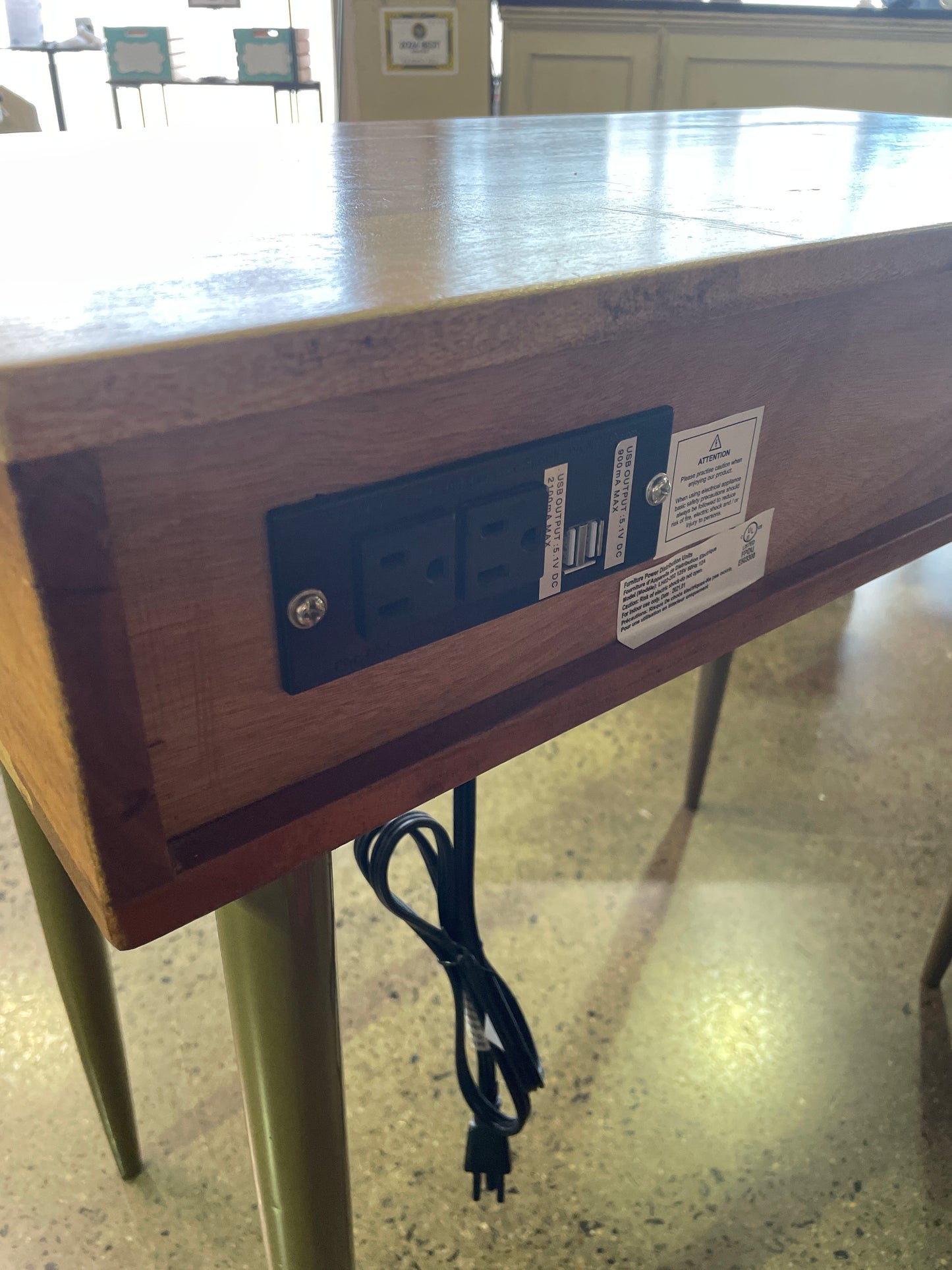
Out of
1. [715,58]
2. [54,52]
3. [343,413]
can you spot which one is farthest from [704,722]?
[54,52]

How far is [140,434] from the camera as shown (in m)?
0.24

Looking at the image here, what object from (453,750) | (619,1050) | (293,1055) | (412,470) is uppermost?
(412,470)

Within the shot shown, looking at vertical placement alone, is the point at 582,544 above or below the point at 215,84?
below

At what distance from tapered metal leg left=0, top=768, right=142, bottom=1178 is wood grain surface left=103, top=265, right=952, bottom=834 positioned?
1.27 feet

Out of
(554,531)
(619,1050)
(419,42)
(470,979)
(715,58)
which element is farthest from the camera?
(715,58)

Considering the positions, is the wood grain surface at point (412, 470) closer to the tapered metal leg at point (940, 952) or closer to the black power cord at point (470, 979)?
the black power cord at point (470, 979)

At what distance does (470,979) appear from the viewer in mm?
615

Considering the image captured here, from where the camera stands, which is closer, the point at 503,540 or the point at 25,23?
the point at 503,540

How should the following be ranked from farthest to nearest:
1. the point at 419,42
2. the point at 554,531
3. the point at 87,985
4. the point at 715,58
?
the point at 715,58 → the point at 419,42 → the point at 87,985 → the point at 554,531

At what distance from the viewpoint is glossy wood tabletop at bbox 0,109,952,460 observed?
0.79ft

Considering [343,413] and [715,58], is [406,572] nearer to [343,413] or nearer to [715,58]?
[343,413]

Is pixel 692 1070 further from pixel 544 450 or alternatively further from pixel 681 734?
pixel 544 450

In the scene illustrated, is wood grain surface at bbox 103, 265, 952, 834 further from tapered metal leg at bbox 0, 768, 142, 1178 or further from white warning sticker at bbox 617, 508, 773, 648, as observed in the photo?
tapered metal leg at bbox 0, 768, 142, 1178

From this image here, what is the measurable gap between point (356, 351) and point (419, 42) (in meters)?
2.58
